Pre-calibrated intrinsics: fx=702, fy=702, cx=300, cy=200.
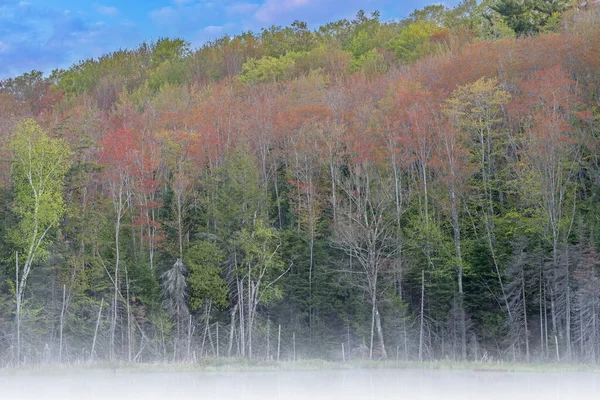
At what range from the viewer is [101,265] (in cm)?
3812

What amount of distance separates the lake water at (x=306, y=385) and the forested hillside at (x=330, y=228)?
637cm

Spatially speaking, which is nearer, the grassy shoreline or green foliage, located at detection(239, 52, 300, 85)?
the grassy shoreline

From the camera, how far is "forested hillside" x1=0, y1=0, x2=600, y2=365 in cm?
3528

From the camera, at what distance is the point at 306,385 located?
1891 centimetres

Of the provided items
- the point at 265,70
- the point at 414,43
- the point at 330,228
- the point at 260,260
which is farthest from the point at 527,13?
the point at 260,260

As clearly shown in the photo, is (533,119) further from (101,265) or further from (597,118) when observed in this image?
(101,265)

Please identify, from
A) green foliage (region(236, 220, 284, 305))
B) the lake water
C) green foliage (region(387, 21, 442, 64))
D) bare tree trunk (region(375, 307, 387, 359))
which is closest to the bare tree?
bare tree trunk (region(375, 307, 387, 359))

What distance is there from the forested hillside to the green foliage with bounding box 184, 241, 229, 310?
0.38ft

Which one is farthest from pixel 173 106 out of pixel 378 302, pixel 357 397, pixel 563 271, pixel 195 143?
pixel 357 397

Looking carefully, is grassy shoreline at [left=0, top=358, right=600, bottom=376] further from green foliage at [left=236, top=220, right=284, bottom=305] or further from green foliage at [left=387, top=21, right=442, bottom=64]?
green foliage at [left=387, top=21, right=442, bottom=64]

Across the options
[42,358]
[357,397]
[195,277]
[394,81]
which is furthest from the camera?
[394,81]

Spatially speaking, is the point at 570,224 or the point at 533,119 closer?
the point at 570,224

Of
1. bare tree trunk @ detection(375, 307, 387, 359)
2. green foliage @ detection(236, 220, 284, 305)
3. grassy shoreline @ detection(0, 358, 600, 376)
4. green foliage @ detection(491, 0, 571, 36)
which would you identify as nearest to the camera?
grassy shoreline @ detection(0, 358, 600, 376)

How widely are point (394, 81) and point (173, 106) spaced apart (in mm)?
20693
